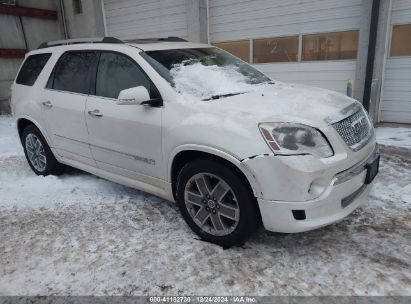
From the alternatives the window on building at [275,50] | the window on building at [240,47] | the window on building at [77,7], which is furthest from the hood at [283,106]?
the window on building at [77,7]

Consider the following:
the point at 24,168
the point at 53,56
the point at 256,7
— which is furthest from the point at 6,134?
the point at 256,7

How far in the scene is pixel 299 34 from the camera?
7.73m

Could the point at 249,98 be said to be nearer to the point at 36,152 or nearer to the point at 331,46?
the point at 36,152

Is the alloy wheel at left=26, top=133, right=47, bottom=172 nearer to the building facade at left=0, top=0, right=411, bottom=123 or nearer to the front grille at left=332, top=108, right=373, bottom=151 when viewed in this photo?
the front grille at left=332, top=108, right=373, bottom=151

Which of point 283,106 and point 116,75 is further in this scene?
point 116,75

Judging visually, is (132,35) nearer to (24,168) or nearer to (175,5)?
(175,5)

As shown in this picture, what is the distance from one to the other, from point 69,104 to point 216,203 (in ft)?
7.32

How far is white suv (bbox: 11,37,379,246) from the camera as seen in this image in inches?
101

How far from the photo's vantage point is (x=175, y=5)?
31.3 ft

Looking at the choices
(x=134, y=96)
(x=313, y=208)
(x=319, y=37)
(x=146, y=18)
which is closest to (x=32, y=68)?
(x=134, y=96)

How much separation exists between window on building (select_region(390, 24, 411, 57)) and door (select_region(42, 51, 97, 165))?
5886 mm

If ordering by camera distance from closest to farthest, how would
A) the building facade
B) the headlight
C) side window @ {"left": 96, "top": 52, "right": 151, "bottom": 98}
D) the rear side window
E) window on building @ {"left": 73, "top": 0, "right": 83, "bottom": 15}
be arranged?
the headlight < side window @ {"left": 96, "top": 52, "right": 151, "bottom": 98} < the rear side window < the building facade < window on building @ {"left": 73, "top": 0, "right": 83, "bottom": 15}

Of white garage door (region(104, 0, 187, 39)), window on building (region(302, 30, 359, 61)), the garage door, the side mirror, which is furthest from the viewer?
white garage door (region(104, 0, 187, 39))

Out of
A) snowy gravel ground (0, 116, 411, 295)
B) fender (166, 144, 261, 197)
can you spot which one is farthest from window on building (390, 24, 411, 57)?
fender (166, 144, 261, 197)
